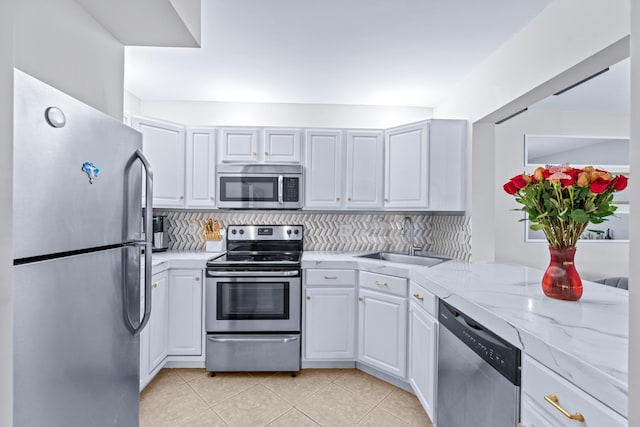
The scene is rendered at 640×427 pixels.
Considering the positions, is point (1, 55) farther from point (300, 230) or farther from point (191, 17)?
point (300, 230)

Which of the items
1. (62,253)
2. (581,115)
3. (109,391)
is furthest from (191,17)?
(581,115)

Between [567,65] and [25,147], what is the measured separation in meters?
2.20

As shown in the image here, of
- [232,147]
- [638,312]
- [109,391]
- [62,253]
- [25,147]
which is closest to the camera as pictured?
[638,312]

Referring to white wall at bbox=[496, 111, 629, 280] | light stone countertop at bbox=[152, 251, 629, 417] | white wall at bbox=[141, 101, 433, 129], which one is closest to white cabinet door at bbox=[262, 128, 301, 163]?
white wall at bbox=[141, 101, 433, 129]

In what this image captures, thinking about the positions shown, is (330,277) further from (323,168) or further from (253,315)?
(323,168)

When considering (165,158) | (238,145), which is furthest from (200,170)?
(238,145)

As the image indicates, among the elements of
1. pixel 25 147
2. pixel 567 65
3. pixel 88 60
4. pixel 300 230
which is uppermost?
pixel 567 65

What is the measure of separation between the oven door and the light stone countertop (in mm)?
984

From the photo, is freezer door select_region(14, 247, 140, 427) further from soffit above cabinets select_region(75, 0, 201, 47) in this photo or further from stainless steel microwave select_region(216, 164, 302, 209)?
stainless steel microwave select_region(216, 164, 302, 209)

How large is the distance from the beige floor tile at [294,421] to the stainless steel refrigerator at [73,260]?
3.21 feet

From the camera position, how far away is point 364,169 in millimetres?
2959

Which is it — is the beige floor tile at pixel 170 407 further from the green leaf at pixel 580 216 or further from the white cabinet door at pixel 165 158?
the green leaf at pixel 580 216

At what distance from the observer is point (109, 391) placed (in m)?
1.13

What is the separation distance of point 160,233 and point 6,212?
8.26ft
